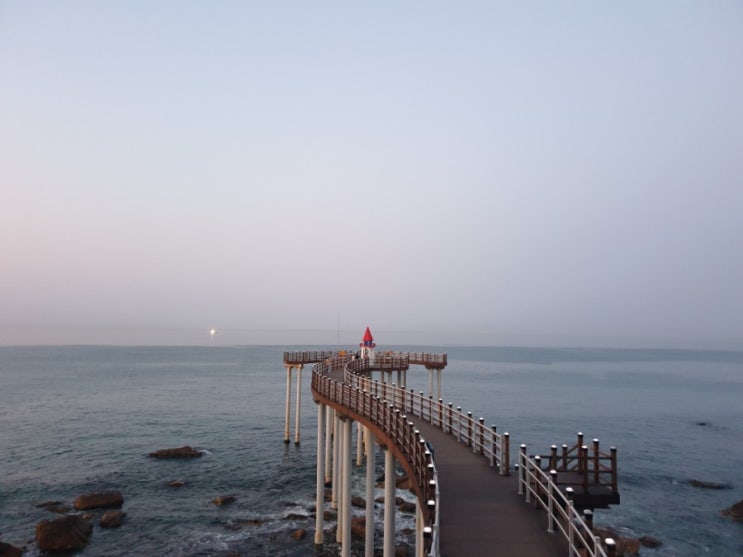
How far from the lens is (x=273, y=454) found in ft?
142

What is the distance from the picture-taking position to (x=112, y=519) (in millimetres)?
27656

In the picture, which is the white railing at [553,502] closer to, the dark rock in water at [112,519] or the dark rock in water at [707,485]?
the dark rock in water at [112,519]

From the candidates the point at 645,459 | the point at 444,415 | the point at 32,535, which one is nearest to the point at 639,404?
the point at 645,459

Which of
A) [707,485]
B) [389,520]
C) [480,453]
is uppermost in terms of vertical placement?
[480,453]

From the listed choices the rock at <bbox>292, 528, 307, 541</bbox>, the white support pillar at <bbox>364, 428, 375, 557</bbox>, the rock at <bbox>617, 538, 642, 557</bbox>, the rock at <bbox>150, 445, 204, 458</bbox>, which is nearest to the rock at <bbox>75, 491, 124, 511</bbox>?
the rock at <bbox>150, 445, 204, 458</bbox>

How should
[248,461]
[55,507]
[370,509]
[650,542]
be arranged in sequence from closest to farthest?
[370,509] < [650,542] < [55,507] < [248,461]

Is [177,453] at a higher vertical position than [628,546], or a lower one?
higher

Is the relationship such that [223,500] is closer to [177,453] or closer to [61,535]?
[61,535]

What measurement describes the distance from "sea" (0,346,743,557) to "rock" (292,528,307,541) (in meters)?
0.22

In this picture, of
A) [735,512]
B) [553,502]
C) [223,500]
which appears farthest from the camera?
[223,500]

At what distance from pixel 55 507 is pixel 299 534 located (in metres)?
15.7

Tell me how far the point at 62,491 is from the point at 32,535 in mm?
7973

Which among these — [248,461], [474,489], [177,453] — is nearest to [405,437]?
[474,489]

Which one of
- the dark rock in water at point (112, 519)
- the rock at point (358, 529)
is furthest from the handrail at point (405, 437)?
the dark rock in water at point (112, 519)
